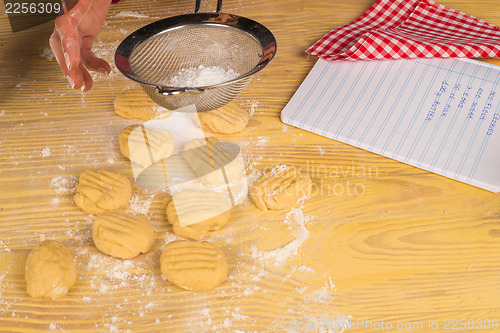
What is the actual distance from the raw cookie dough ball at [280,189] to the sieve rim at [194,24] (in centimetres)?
22

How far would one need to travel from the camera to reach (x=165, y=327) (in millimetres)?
812

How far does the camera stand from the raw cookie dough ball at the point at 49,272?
0.83m

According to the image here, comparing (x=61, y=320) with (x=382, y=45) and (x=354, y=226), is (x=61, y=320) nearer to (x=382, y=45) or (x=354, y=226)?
(x=354, y=226)

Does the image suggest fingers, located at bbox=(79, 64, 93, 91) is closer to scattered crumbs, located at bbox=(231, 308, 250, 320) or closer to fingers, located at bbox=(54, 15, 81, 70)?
fingers, located at bbox=(54, 15, 81, 70)

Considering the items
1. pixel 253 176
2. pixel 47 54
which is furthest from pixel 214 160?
pixel 47 54

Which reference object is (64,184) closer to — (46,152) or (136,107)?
(46,152)

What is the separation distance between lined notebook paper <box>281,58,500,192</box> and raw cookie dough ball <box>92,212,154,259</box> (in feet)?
1.46

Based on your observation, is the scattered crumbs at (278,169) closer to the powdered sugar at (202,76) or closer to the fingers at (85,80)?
the powdered sugar at (202,76)

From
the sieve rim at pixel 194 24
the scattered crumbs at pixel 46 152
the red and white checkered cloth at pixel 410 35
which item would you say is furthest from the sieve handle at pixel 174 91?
the red and white checkered cloth at pixel 410 35

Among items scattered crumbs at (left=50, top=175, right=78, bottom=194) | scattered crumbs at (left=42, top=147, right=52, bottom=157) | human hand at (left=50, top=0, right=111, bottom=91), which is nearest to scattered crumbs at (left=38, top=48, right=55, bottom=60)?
human hand at (left=50, top=0, right=111, bottom=91)

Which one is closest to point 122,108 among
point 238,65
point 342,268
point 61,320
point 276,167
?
point 238,65

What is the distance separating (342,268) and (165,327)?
1.09ft

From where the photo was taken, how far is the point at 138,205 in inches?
39.6

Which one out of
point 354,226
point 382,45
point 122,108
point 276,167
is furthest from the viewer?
point 382,45
